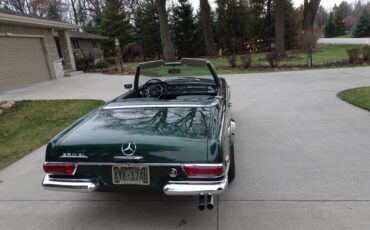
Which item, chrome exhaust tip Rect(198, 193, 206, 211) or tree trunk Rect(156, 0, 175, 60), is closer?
chrome exhaust tip Rect(198, 193, 206, 211)

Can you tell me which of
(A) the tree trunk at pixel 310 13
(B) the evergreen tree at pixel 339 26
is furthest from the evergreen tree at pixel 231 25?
(B) the evergreen tree at pixel 339 26

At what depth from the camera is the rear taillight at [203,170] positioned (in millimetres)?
2578

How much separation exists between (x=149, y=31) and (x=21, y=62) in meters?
17.2

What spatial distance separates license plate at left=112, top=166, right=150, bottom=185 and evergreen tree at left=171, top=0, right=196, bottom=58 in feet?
88.1

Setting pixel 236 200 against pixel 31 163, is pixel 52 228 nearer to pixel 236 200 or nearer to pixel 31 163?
pixel 236 200

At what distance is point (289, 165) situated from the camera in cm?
407

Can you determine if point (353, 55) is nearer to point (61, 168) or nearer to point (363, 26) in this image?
point (61, 168)

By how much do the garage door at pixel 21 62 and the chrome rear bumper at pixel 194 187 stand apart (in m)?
12.7

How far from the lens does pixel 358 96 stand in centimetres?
779

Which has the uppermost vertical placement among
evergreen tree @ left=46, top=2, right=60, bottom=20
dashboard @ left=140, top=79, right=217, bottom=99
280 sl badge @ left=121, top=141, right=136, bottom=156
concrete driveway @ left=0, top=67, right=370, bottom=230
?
evergreen tree @ left=46, top=2, right=60, bottom=20

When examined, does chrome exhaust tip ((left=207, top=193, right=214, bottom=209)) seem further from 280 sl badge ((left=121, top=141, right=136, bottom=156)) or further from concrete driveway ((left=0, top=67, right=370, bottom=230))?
280 sl badge ((left=121, top=141, right=136, bottom=156))

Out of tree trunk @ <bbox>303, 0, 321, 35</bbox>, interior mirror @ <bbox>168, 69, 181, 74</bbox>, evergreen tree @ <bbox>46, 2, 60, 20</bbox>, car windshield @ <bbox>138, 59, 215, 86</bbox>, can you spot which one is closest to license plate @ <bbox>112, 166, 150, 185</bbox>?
car windshield @ <bbox>138, 59, 215, 86</bbox>

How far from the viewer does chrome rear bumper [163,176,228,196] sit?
2588 mm

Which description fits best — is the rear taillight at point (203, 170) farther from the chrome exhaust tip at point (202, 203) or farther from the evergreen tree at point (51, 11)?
the evergreen tree at point (51, 11)
